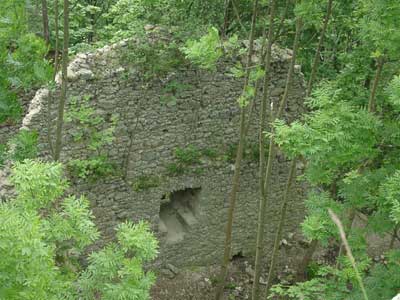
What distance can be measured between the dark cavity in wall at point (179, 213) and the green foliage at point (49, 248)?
4.79 metres

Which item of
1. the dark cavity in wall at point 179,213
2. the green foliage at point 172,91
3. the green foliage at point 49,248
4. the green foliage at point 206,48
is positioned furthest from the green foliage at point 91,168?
the green foliage at point 49,248

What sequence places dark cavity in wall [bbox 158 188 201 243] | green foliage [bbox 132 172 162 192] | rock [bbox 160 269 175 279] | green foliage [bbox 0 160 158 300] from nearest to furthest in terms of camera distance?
green foliage [bbox 0 160 158 300] < green foliage [bbox 132 172 162 192] < rock [bbox 160 269 175 279] < dark cavity in wall [bbox 158 188 201 243]

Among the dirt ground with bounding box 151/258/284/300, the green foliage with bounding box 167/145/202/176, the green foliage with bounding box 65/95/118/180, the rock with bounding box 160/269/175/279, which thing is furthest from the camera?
the rock with bounding box 160/269/175/279

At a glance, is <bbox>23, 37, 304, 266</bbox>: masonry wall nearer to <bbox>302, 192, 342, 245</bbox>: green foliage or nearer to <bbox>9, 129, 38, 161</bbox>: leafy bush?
<bbox>9, 129, 38, 161</bbox>: leafy bush

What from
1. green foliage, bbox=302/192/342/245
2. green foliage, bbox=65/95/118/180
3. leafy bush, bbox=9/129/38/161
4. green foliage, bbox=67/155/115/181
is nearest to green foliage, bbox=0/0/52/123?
leafy bush, bbox=9/129/38/161

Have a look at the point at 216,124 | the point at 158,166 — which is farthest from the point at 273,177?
the point at 158,166

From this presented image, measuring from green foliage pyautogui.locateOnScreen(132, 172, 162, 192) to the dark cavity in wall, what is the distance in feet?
2.34

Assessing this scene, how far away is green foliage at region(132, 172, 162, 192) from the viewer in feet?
31.9

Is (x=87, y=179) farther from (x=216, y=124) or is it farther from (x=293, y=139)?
(x=293, y=139)

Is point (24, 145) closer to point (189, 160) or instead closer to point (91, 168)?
point (91, 168)

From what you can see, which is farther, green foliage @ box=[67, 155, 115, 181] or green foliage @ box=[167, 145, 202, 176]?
green foliage @ box=[167, 145, 202, 176]

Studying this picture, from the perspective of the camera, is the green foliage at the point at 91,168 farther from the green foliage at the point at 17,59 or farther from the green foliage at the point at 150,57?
the green foliage at the point at 17,59

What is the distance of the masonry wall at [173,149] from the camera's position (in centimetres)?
896

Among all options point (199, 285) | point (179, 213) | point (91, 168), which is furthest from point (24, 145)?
point (199, 285)
